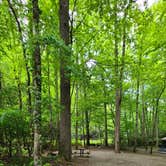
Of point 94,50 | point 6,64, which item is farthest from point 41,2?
point 94,50

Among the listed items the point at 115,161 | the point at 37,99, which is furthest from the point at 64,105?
the point at 37,99

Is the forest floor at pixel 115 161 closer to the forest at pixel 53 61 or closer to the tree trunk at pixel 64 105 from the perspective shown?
the tree trunk at pixel 64 105

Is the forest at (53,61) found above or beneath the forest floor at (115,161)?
above

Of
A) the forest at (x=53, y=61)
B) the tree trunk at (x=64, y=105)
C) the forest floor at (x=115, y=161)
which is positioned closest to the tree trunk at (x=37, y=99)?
the forest at (x=53, y=61)

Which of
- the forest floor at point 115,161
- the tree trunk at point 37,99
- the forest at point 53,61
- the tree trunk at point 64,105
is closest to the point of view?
the tree trunk at point 37,99

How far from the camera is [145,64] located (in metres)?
16.6

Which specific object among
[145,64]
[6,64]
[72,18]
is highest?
[72,18]

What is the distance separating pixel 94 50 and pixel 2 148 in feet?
28.7

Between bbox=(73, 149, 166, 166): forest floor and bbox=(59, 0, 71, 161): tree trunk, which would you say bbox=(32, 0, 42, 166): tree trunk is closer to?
bbox=(59, 0, 71, 161): tree trunk

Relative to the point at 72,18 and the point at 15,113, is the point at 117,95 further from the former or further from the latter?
the point at 15,113

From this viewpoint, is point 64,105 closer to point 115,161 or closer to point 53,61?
point 53,61

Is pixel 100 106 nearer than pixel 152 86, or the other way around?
pixel 152 86

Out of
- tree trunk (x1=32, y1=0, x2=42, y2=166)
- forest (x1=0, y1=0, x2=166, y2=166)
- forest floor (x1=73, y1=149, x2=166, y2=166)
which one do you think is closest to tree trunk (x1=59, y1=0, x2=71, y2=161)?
forest (x1=0, y1=0, x2=166, y2=166)

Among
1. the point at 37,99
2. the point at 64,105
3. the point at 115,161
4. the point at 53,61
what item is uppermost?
the point at 53,61
